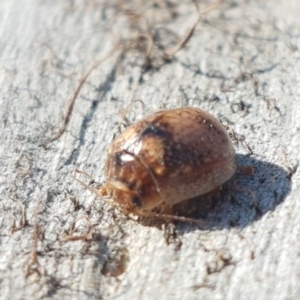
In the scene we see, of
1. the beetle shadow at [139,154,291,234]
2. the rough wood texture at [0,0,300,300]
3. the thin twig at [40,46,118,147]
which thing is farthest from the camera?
the thin twig at [40,46,118,147]

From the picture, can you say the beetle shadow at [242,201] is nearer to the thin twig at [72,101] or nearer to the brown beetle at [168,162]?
the brown beetle at [168,162]

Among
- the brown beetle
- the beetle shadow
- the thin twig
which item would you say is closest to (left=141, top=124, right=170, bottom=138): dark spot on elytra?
the brown beetle

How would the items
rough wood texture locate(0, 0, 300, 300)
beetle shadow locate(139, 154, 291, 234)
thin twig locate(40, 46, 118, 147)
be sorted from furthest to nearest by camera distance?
1. thin twig locate(40, 46, 118, 147)
2. beetle shadow locate(139, 154, 291, 234)
3. rough wood texture locate(0, 0, 300, 300)

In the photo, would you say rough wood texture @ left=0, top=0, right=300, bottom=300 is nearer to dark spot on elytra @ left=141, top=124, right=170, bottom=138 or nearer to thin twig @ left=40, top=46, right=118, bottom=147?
thin twig @ left=40, top=46, right=118, bottom=147

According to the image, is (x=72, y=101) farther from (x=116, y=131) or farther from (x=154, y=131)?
(x=154, y=131)

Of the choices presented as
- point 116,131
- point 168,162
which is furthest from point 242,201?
point 116,131

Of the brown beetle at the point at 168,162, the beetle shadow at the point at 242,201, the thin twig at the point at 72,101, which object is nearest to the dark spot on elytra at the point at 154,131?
the brown beetle at the point at 168,162

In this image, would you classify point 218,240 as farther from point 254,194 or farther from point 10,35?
point 10,35
